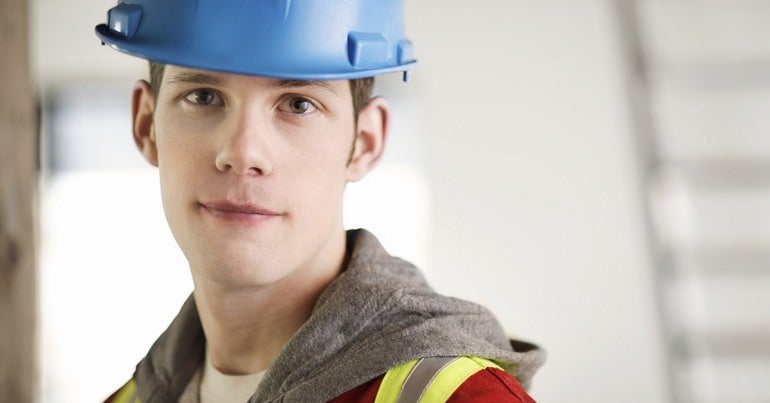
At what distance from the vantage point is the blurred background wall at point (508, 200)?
5.16m

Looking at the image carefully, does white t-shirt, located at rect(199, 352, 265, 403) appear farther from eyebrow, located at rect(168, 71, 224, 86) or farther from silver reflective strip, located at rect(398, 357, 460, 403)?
eyebrow, located at rect(168, 71, 224, 86)

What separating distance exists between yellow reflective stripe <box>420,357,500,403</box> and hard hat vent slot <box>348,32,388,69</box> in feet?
1.31

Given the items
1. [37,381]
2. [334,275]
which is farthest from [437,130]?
[334,275]

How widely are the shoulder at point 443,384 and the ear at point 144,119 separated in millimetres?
495

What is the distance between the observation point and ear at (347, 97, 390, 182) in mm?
1436

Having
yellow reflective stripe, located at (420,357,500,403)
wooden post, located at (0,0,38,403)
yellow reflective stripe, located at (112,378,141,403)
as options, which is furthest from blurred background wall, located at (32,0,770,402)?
yellow reflective stripe, located at (420,357,500,403)

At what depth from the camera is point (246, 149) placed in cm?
123

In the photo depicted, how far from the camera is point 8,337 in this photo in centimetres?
181

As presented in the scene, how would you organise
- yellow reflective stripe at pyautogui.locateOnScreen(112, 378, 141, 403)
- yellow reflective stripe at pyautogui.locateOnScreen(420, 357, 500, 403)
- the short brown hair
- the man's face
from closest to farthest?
1. yellow reflective stripe at pyautogui.locateOnScreen(420, 357, 500, 403)
2. the man's face
3. the short brown hair
4. yellow reflective stripe at pyautogui.locateOnScreen(112, 378, 141, 403)

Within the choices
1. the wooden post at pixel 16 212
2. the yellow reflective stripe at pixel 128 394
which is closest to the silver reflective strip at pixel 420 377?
the yellow reflective stripe at pixel 128 394

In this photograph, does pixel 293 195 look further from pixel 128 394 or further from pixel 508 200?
pixel 508 200

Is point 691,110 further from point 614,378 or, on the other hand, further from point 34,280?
point 34,280

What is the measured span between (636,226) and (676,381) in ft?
6.22

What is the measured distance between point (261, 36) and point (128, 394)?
75 cm
